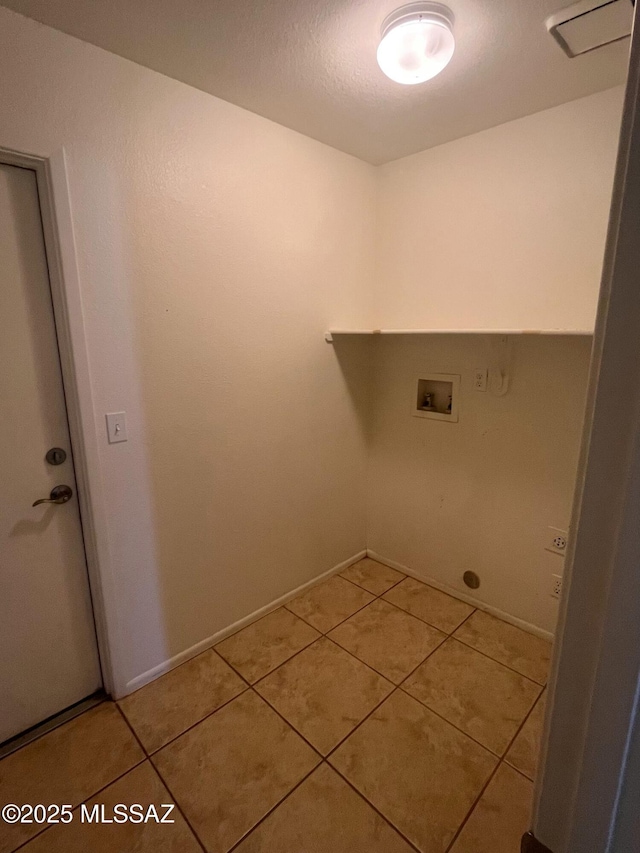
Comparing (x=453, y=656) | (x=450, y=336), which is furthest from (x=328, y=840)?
(x=450, y=336)

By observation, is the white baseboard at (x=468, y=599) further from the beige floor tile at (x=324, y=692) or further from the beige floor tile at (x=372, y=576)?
the beige floor tile at (x=324, y=692)

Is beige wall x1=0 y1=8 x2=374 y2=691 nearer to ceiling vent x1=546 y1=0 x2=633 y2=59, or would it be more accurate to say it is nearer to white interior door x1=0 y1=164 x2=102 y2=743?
white interior door x1=0 y1=164 x2=102 y2=743

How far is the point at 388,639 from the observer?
81.9 inches

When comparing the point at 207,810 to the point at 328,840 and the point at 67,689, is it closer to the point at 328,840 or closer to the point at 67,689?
the point at 328,840

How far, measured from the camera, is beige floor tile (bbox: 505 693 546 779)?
57.2 inches

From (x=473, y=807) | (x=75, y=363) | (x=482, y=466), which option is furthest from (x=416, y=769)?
(x=75, y=363)

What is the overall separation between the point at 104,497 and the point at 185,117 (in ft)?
4.91

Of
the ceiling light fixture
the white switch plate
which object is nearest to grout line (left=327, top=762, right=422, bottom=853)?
the white switch plate

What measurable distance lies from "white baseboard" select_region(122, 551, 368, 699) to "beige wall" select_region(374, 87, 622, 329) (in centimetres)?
159

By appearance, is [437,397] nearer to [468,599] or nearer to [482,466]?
[482,466]

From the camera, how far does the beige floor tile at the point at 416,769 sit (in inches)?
51.6

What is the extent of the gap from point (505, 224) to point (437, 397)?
35.7 inches

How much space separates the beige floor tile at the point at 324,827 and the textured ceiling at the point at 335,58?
8.03 feet

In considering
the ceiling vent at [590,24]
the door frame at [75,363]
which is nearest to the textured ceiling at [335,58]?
the ceiling vent at [590,24]
